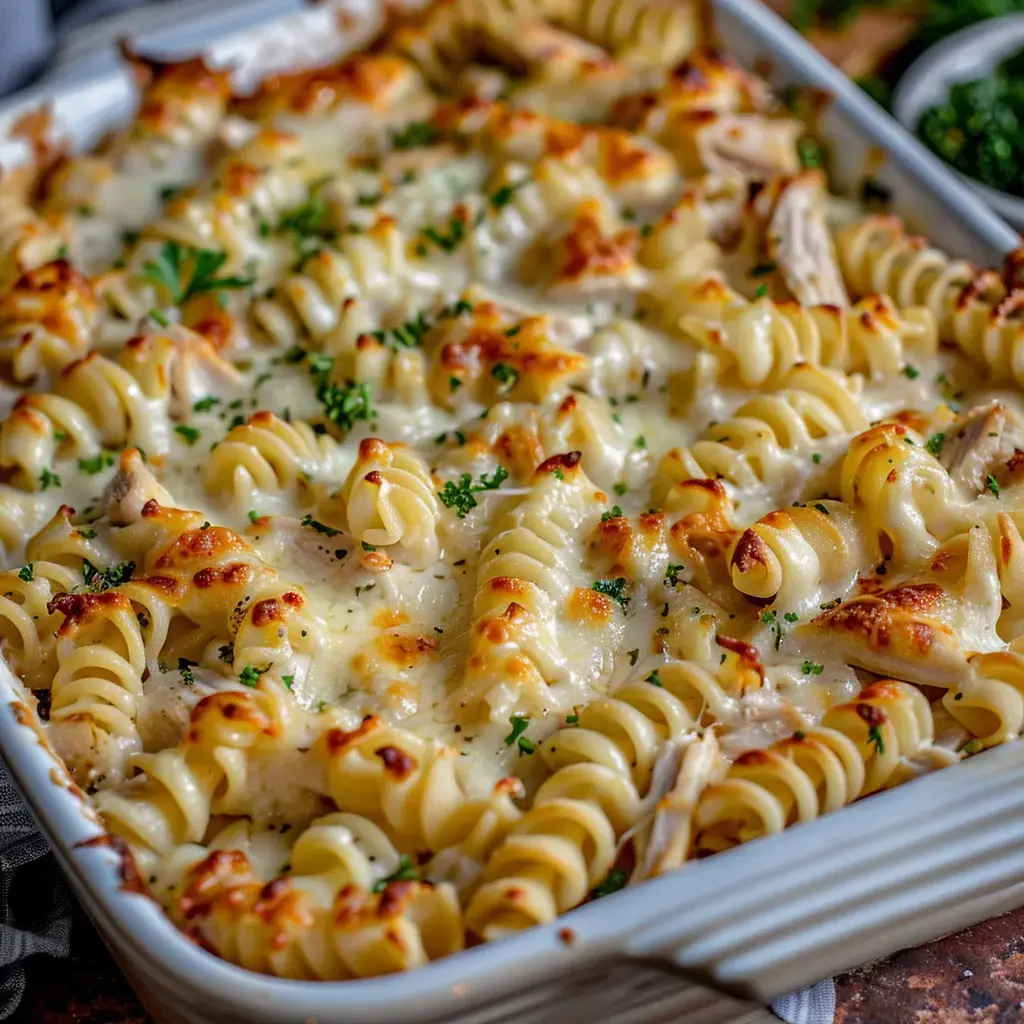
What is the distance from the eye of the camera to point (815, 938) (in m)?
2.39

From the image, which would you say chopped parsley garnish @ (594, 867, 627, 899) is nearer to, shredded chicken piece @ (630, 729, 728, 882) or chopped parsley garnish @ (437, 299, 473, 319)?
shredded chicken piece @ (630, 729, 728, 882)

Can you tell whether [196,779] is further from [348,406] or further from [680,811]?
[348,406]

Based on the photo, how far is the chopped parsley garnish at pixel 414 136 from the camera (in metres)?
4.29

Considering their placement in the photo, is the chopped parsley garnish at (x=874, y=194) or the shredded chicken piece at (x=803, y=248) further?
the chopped parsley garnish at (x=874, y=194)

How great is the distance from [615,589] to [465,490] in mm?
426

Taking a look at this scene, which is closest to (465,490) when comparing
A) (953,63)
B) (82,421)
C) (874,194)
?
(82,421)

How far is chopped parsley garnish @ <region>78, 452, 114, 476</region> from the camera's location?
3279 mm

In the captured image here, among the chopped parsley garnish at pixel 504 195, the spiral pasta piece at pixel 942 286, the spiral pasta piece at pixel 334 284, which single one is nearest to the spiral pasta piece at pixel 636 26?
the chopped parsley garnish at pixel 504 195

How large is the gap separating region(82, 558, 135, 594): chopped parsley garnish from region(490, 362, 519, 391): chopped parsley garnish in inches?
36.7

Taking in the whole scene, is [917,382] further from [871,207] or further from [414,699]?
[414,699]

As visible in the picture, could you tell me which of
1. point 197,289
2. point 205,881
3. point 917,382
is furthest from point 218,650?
point 917,382

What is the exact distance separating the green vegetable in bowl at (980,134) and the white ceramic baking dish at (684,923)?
294 cm

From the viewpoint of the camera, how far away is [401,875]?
8.11 ft

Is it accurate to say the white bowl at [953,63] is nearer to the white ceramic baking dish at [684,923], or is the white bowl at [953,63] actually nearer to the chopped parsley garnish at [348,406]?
the chopped parsley garnish at [348,406]
